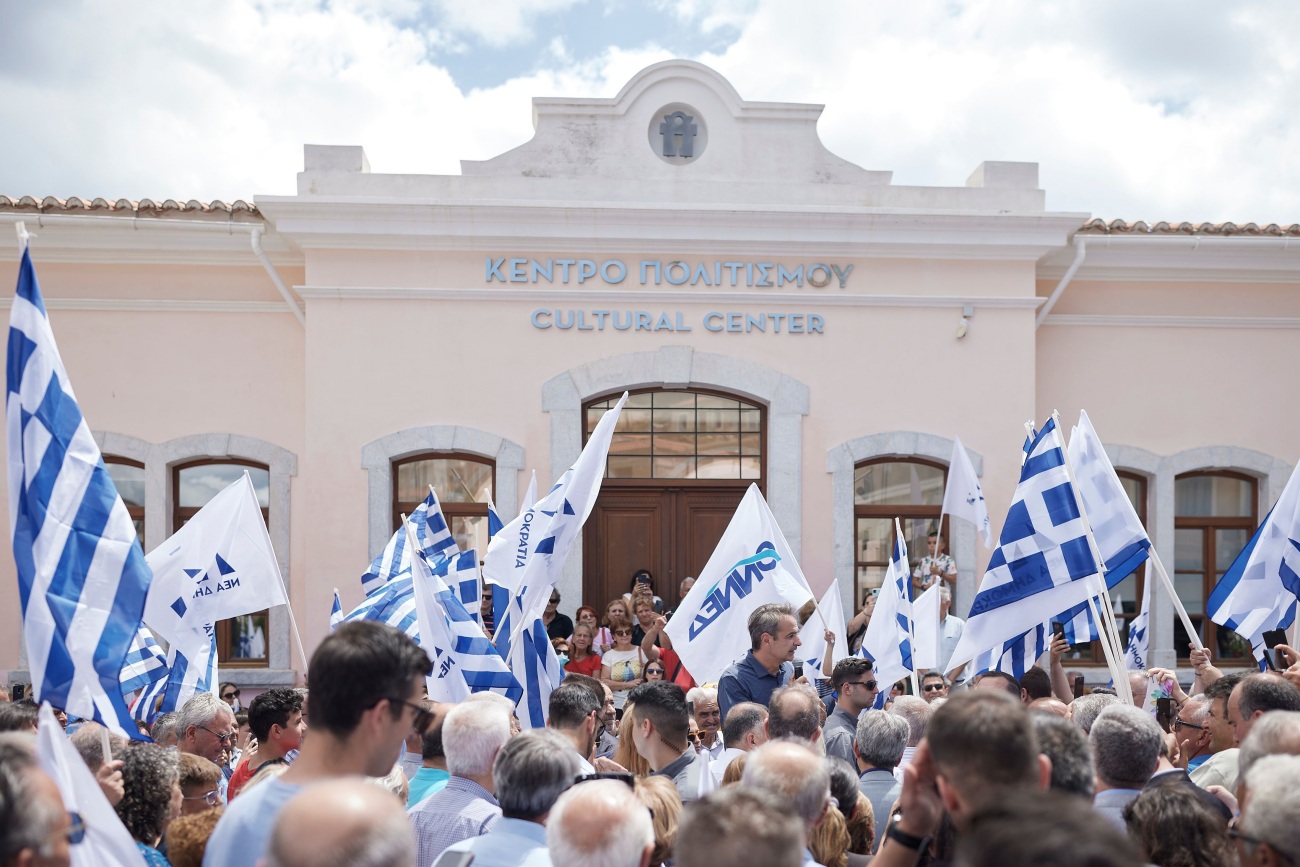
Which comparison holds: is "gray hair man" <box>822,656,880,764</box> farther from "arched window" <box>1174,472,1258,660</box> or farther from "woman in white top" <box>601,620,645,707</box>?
"arched window" <box>1174,472,1258,660</box>

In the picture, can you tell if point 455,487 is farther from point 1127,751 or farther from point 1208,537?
point 1127,751

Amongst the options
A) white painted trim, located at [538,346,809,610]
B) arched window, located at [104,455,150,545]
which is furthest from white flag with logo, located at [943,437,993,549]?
arched window, located at [104,455,150,545]

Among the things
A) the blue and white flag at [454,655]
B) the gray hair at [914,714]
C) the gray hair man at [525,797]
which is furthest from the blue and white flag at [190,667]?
the gray hair man at [525,797]

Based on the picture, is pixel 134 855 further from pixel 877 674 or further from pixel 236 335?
pixel 236 335

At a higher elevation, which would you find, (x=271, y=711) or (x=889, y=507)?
(x=889, y=507)

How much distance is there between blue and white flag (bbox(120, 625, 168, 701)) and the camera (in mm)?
6129

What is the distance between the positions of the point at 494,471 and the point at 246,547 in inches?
164

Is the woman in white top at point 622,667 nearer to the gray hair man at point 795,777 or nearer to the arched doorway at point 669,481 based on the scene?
the arched doorway at point 669,481

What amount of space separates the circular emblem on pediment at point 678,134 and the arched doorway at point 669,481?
238 cm

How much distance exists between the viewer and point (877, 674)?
25.8ft

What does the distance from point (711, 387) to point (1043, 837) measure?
10103 millimetres

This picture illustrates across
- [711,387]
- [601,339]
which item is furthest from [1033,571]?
[601,339]

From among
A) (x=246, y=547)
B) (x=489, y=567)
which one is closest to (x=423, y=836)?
(x=489, y=567)

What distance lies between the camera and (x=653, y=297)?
461 inches
